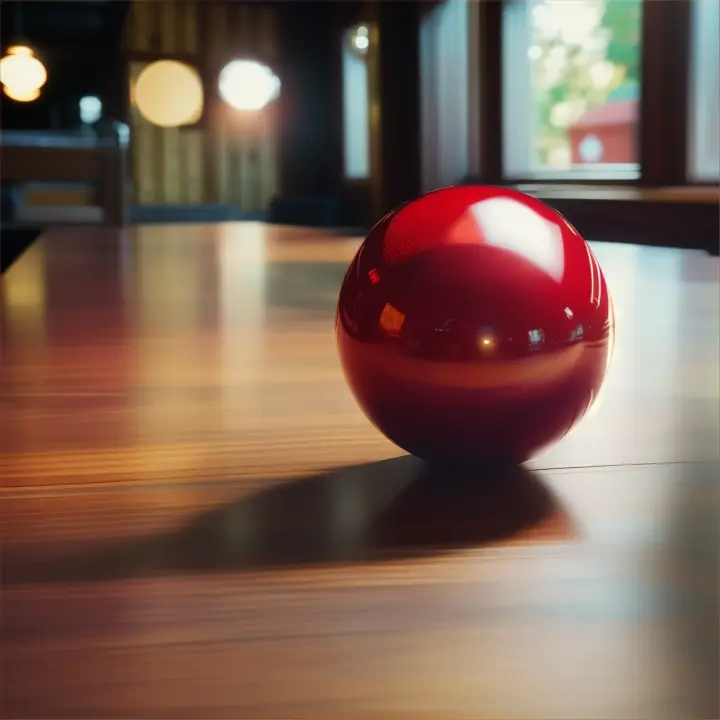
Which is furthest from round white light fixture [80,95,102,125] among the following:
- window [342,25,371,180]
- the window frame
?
the window frame

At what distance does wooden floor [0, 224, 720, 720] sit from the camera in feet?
0.88

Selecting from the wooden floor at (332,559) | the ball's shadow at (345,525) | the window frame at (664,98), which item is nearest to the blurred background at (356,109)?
the window frame at (664,98)

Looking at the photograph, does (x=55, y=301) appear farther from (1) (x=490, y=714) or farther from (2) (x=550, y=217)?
(1) (x=490, y=714)

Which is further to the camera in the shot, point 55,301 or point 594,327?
point 55,301

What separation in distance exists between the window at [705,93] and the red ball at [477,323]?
A: 294 cm

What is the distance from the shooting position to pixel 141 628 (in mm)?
307

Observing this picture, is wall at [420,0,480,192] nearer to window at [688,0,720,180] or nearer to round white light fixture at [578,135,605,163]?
round white light fixture at [578,135,605,163]

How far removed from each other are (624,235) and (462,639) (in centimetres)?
275

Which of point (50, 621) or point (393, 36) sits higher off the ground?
point (393, 36)

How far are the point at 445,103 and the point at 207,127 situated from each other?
2.99 metres

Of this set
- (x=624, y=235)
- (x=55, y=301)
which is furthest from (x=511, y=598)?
(x=624, y=235)

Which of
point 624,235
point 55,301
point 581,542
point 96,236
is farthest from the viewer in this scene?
point 96,236

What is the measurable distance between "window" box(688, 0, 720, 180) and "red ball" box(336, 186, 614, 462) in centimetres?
294

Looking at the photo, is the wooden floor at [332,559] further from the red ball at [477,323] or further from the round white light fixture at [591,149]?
the round white light fixture at [591,149]
